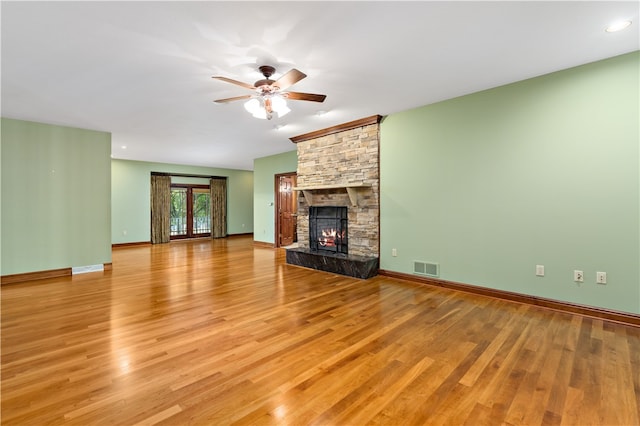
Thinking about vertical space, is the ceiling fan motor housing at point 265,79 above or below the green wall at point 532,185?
above

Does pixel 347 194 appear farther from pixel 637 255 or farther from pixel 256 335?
pixel 637 255

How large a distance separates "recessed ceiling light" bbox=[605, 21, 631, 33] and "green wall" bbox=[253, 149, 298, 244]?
6.37 metres

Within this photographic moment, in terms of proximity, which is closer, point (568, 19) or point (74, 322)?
point (568, 19)

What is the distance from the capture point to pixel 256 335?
271 cm

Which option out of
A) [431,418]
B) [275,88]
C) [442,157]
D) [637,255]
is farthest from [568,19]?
[431,418]

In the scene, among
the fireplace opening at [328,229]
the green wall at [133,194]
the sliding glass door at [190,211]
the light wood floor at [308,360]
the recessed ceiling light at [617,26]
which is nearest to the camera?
the light wood floor at [308,360]

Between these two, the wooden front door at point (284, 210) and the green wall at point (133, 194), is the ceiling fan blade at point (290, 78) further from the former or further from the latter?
the green wall at point (133, 194)

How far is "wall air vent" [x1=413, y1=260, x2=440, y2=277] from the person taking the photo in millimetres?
4372

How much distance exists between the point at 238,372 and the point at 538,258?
3.54 meters

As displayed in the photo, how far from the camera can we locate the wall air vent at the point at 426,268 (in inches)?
172

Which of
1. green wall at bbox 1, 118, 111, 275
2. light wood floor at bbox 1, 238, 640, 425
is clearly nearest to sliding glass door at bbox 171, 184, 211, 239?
green wall at bbox 1, 118, 111, 275

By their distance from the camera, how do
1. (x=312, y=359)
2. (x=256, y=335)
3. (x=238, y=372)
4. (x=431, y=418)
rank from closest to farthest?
(x=431, y=418) → (x=238, y=372) → (x=312, y=359) → (x=256, y=335)

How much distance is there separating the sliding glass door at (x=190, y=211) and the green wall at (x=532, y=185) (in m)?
7.94

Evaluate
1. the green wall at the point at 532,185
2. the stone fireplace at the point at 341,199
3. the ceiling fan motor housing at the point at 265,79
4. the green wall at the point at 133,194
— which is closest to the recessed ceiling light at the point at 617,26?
the green wall at the point at 532,185
